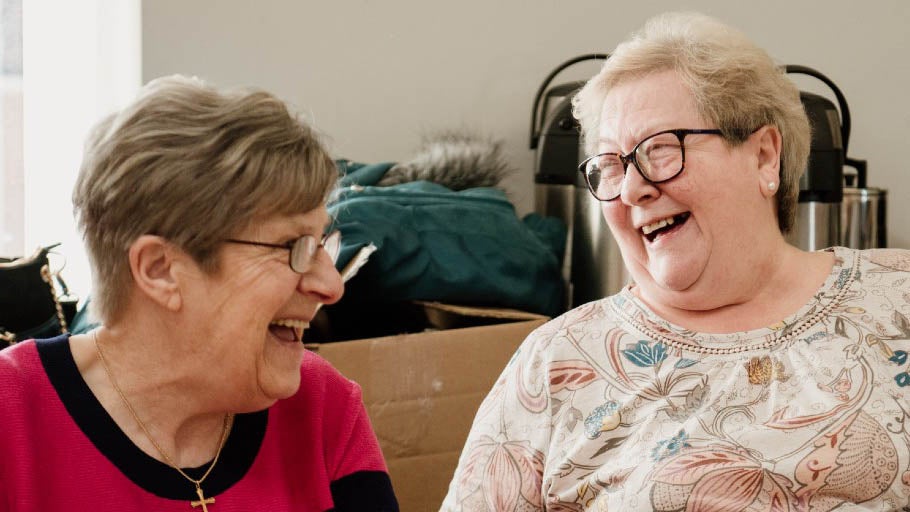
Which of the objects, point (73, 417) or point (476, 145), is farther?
point (476, 145)

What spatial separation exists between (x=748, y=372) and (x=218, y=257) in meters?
0.77

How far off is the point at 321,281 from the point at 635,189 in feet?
1.76

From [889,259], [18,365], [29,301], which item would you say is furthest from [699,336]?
[29,301]

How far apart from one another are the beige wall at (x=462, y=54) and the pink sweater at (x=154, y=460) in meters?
1.37

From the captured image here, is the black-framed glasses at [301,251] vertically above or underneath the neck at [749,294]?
above

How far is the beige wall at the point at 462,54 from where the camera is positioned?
2520 mm

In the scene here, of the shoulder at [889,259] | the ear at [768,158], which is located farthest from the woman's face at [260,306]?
the shoulder at [889,259]

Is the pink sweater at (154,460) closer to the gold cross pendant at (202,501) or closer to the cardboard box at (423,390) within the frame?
the gold cross pendant at (202,501)

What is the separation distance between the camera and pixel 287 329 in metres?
1.25

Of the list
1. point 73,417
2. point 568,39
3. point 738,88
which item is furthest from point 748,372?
point 568,39

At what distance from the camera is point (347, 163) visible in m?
2.43

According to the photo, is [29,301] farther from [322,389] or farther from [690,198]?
[690,198]

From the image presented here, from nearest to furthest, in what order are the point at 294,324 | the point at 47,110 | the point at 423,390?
the point at 294,324 → the point at 423,390 → the point at 47,110

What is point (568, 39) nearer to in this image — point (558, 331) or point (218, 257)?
point (558, 331)
